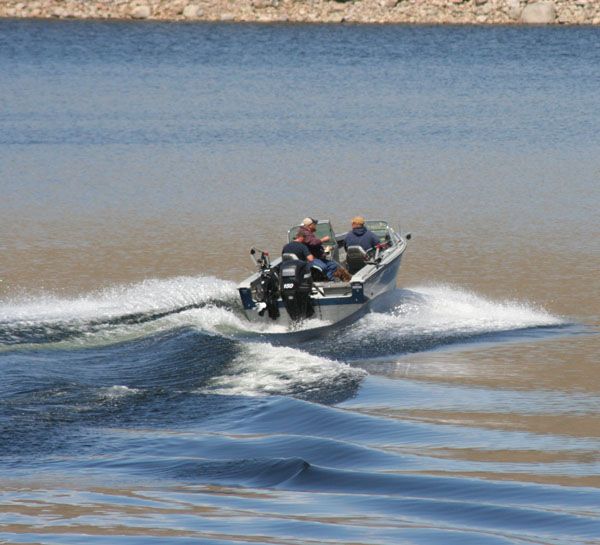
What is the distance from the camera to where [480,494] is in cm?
1275

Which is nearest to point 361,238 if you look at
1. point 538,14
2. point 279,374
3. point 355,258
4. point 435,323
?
point 355,258

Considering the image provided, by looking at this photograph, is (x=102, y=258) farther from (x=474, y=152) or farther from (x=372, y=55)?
(x=372, y=55)

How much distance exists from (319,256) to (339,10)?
7832 cm

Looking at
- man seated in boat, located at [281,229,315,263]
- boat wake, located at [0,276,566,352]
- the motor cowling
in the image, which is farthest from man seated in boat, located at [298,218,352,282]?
the motor cowling

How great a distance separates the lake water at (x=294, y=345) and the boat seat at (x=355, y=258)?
93 centimetres

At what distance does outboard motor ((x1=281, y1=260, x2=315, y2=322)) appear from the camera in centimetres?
1972

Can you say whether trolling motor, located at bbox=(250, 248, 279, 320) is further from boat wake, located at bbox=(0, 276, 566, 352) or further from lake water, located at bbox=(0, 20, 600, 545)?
lake water, located at bbox=(0, 20, 600, 545)

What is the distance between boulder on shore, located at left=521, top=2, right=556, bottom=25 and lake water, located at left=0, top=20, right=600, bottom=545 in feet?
148

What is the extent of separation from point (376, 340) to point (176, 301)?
3.90 m

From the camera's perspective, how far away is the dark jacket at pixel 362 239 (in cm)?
2247

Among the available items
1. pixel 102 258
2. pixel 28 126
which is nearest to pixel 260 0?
pixel 28 126

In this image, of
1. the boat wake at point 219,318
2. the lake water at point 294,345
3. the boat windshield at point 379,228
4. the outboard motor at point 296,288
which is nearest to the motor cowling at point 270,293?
the outboard motor at point 296,288

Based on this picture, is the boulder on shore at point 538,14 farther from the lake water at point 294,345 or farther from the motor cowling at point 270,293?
the motor cowling at point 270,293

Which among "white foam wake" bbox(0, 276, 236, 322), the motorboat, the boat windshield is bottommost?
"white foam wake" bbox(0, 276, 236, 322)
